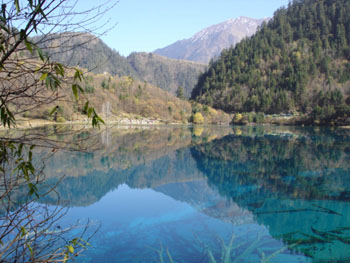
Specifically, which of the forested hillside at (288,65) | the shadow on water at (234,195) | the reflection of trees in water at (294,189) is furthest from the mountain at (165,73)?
the shadow on water at (234,195)

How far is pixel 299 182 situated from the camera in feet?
37.4

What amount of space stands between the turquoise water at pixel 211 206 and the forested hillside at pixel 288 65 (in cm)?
4776

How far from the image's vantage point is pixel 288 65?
73.6 metres

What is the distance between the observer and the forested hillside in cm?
6625

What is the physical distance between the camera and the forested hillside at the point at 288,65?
217 ft

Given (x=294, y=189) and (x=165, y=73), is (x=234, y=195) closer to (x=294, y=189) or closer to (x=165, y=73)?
(x=294, y=189)

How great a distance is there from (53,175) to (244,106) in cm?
6380

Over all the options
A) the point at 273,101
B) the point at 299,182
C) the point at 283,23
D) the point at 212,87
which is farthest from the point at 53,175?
the point at 283,23

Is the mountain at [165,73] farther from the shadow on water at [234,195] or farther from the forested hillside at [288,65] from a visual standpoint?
the shadow on water at [234,195]

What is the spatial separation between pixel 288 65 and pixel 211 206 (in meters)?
72.7

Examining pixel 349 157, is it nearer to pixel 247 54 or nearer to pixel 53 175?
pixel 53 175

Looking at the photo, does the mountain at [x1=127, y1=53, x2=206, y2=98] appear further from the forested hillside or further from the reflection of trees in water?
the reflection of trees in water

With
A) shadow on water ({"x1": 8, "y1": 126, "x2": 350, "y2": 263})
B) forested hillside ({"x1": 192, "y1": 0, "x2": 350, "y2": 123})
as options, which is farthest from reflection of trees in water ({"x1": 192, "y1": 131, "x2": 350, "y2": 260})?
forested hillside ({"x1": 192, "y1": 0, "x2": 350, "y2": 123})

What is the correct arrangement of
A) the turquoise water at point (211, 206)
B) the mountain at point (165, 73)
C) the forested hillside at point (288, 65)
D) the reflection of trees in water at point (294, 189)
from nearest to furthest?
1. the turquoise water at point (211, 206)
2. the reflection of trees in water at point (294, 189)
3. the forested hillside at point (288, 65)
4. the mountain at point (165, 73)
